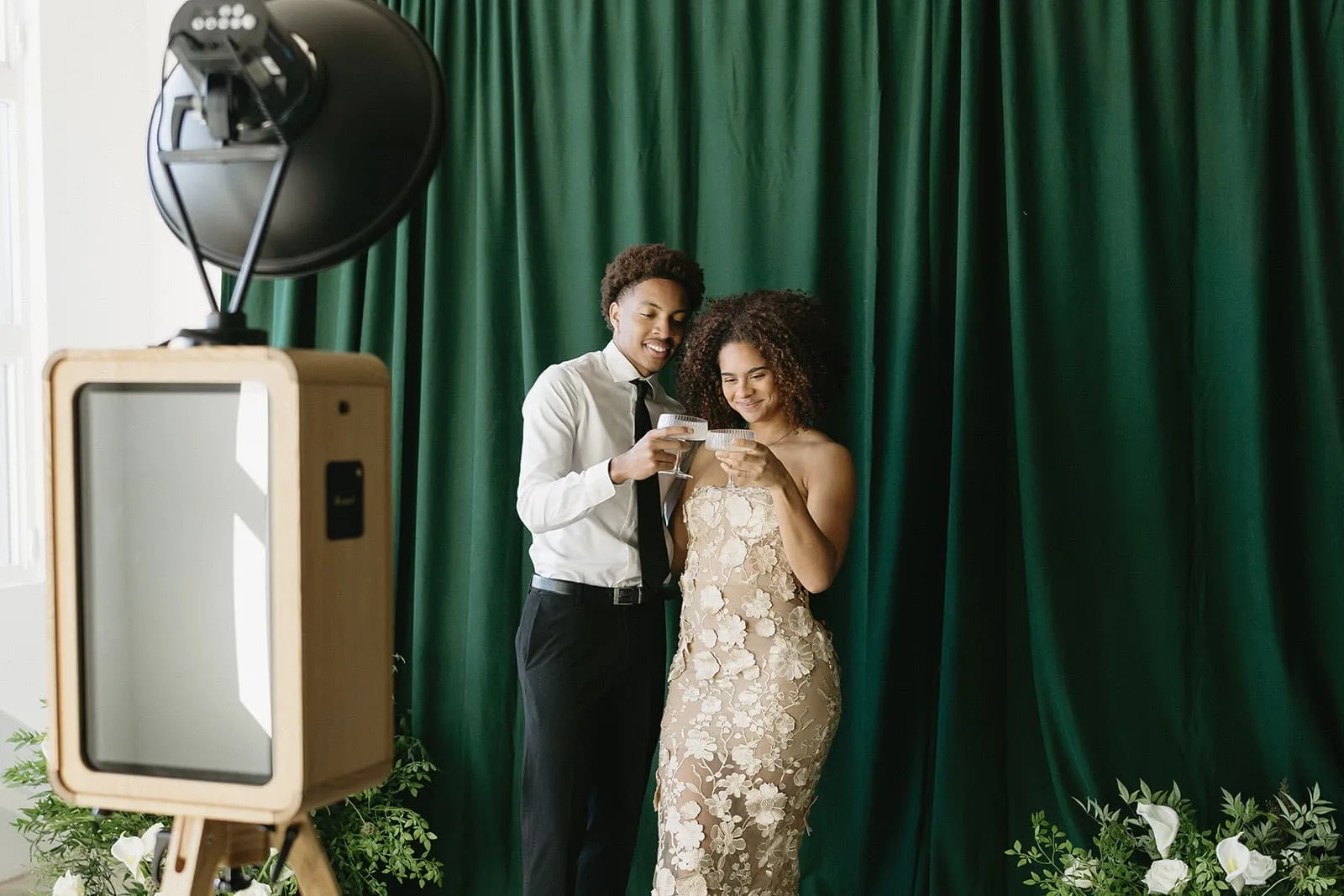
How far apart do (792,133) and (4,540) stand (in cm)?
232

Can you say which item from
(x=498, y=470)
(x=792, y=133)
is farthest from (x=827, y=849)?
(x=792, y=133)

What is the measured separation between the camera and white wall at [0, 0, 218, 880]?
113 inches

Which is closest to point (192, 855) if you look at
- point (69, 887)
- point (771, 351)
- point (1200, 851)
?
point (771, 351)

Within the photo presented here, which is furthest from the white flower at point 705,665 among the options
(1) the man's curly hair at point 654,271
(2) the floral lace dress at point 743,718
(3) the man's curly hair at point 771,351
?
(1) the man's curly hair at point 654,271

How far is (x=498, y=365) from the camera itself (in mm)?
2836

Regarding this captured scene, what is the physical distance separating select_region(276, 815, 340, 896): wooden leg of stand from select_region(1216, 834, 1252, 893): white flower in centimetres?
174

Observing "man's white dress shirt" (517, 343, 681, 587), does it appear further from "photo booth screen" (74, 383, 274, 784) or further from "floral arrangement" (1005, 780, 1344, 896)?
"photo booth screen" (74, 383, 274, 784)

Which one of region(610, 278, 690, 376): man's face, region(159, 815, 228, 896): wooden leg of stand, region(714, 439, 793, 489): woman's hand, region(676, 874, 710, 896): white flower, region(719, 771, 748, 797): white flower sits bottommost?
region(676, 874, 710, 896): white flower

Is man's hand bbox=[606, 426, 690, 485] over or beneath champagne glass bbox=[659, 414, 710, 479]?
beneath

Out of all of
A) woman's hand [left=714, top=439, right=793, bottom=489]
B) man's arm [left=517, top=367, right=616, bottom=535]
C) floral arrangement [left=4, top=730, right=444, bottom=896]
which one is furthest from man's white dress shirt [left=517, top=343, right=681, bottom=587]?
floral arrangement [left=4, top=730, right=444, bottom=896]

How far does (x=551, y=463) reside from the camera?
2328 millimetres

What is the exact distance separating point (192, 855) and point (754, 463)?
123cm

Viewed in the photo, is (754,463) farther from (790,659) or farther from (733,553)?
(790,659)

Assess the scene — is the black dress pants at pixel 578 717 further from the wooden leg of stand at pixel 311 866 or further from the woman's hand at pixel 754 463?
the wooden leg of stand at pixel 311 866
